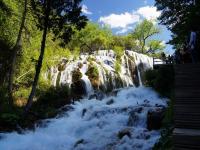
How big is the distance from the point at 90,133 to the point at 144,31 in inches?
2187

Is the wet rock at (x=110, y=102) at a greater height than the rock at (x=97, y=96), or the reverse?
the rock at (x=97, y=96)

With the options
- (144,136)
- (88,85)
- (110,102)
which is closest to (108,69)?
(88,85)

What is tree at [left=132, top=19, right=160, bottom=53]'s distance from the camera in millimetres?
70125

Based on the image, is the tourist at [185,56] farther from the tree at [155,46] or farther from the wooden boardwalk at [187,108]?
the tree at [155,46]

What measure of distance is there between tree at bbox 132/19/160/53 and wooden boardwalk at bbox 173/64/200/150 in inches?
2203

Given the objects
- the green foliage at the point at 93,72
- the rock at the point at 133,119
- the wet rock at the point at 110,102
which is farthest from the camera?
the green foliage at the point at 93,72

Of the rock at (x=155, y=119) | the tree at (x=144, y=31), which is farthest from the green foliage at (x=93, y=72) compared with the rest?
the tree at (x=144, y=31)

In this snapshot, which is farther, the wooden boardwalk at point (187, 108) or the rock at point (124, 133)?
the rock at point (124, 133)

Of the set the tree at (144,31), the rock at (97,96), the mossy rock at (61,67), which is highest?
the tree at (144,31)

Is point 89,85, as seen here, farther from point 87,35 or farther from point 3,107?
point 87,35

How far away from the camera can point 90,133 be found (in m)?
17.4

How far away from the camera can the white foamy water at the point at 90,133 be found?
47.8 feet

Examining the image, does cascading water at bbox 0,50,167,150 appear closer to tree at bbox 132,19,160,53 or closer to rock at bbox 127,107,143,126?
rock at bbox 127,107,143,126

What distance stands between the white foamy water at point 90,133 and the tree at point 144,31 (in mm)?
47265
